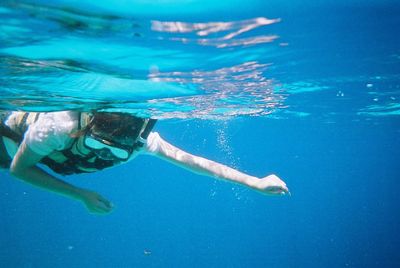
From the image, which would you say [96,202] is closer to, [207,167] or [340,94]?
[207,167]

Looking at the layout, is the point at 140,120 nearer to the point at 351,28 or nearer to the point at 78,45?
the point at 78,45

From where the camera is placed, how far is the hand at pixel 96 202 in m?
5.05

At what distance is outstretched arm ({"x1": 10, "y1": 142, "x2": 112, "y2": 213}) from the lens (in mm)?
4641

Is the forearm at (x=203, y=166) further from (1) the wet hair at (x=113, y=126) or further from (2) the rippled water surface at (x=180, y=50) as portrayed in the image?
(2) the rippled water surface at (x=180, y=50)

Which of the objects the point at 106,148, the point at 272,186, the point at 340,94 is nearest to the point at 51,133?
the point at 106,148

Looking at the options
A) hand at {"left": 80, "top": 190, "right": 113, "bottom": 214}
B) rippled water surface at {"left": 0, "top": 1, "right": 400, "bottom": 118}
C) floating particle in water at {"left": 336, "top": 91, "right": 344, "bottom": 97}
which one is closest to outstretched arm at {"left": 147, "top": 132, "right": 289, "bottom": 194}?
hand at {"left": 80, "top": 190, "right": 113, "bottom": 214}

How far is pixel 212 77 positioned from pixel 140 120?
4.91m

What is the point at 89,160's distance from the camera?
5332 mm

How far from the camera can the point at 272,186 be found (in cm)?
567

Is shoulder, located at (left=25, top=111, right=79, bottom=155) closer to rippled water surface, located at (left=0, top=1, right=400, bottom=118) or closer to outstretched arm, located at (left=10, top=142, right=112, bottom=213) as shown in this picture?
outstretched arm, located at (left=10, top=142, right=112, bottom=213)

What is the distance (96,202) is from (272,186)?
299cm

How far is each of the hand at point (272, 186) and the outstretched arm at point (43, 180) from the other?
2.68 metres

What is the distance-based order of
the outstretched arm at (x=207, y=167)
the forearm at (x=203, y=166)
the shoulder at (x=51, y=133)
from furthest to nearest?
the forearm at (x=203, y=166) < the outstretched arm at (x=207, y=167) < the shoulder at (x=51, y=133)

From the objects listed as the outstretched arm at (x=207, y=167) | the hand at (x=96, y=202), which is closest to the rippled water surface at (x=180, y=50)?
the outstretched arm at (x=207, y=167)
